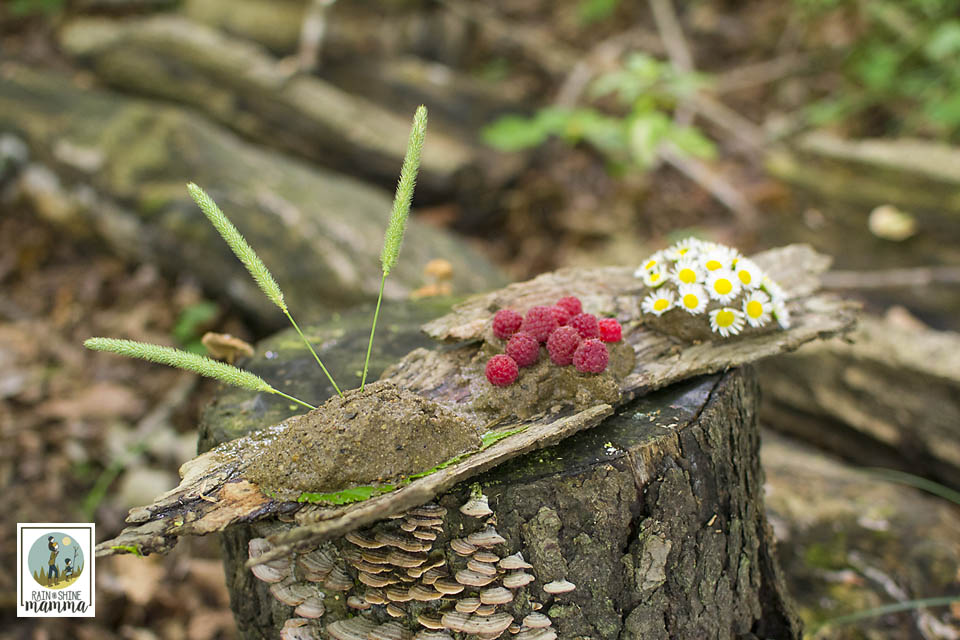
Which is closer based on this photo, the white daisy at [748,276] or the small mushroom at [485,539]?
the small mushroom at [485,539]

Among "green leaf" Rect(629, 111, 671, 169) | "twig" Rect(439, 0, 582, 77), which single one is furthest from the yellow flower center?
"twig" Rect(439, 0, 582, 77)

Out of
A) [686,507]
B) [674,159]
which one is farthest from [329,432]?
[674,159]

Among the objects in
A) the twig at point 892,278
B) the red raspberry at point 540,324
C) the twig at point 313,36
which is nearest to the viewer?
the red raspberry at point 540,324

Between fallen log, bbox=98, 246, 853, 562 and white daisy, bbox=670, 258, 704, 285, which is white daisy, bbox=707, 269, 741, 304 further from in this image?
fallen log, bbox=98, 246, 853, 562

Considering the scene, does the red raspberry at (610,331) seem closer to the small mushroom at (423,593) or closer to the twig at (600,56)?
the small mushroom at (423,593)

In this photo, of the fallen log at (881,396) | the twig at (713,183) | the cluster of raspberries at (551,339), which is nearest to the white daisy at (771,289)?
the cluster of raspberries at (551,339)

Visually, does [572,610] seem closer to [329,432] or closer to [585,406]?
[585,406]

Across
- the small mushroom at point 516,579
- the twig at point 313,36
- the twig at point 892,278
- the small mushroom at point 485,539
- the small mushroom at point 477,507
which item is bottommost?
the small mushroom at point 516,579

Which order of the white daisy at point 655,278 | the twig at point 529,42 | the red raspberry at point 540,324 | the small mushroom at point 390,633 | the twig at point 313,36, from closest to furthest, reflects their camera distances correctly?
the small mushroom at point 390,633 → the red raspberry at point 540,324 → the white daisy at point 655,278 → the twig at point 313,36 → the twig at point 529,42
